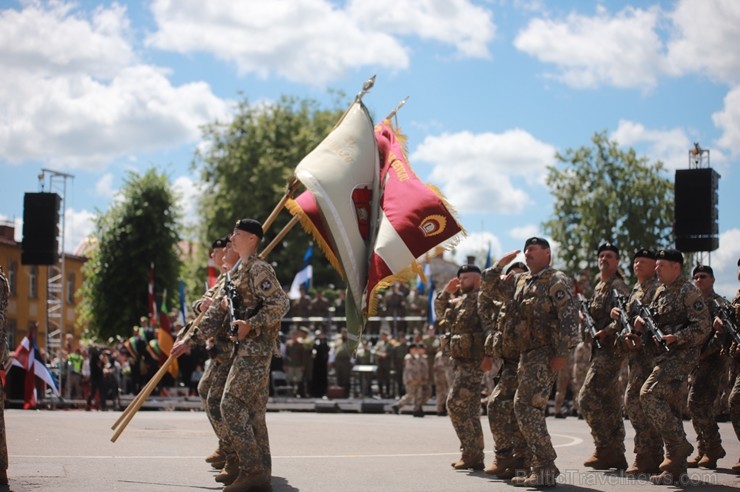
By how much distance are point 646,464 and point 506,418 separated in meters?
1.58

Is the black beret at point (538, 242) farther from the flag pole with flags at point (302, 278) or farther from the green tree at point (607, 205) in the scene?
the green tree at point (607, 205)

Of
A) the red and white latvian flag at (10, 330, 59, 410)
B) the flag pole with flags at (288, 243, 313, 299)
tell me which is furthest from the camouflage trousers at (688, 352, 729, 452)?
the flag pole with flags at (288, 243, 313, 299)

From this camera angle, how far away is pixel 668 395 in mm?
10500

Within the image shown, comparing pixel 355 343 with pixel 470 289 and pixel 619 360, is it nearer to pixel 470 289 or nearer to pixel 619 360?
pixel 470 289

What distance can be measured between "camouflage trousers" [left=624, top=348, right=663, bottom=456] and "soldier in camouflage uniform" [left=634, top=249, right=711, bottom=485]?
0.33 m

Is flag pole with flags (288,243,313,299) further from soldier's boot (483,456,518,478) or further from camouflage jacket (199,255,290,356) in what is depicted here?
camouflage jacket (199,255,290,356)

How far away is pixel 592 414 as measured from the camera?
38.4 ft

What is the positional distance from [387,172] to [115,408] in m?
16.2

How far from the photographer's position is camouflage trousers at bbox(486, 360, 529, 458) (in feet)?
36.2

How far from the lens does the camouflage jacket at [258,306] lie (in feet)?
31.3

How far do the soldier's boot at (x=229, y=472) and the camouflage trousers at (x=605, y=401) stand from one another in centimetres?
383

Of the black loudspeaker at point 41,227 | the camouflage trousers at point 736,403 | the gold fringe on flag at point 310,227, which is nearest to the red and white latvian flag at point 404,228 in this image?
the gold fringe on flag at point 310,227

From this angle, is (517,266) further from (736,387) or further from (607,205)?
(607,205)

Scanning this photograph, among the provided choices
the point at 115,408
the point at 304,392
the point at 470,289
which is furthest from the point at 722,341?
the point at 304,392
